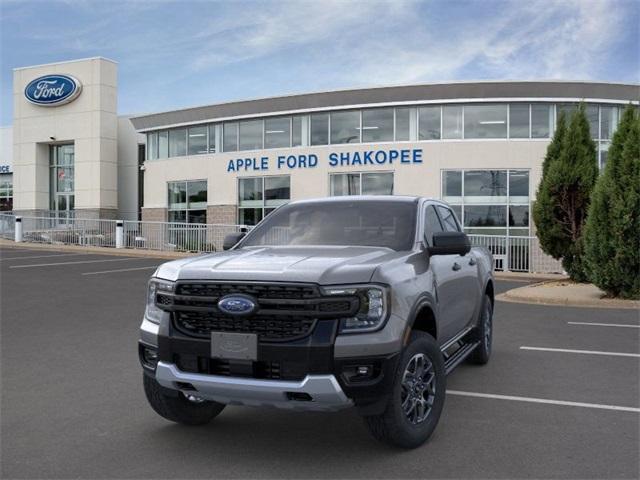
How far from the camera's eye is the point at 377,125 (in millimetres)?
26781

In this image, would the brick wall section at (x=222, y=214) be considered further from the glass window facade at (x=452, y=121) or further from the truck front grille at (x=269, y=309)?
the truck front grille at (x=269, y=309)

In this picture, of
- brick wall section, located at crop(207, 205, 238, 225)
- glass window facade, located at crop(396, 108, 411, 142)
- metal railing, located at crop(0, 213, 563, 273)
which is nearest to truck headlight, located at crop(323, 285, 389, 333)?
metal railing, located at crop(0, 213, 563, 273)

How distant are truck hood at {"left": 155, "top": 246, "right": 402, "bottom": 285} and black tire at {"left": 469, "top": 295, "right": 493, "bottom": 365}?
2301 millimetres

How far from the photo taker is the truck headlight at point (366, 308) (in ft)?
12.6

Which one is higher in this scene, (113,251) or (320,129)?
(320,129)

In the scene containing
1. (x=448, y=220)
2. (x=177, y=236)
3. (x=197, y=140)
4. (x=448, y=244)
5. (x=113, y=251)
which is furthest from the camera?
(x=197, y=140)

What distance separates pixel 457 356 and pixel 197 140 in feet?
90.5

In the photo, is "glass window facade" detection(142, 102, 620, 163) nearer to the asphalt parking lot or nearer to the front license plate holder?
the asphalt parking lot

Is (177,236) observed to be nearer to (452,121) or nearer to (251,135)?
(251,135)

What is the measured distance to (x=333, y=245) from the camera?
16.6ft

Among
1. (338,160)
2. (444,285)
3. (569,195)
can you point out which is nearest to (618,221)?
Result: (569,195)

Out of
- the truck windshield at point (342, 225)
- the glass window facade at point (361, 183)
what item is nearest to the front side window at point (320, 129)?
the glass window facade at point (361, 183)

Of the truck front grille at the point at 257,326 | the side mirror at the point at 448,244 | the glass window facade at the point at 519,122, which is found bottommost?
the truck front grille at the point at 257,326

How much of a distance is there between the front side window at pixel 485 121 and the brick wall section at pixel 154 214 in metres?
15.6
